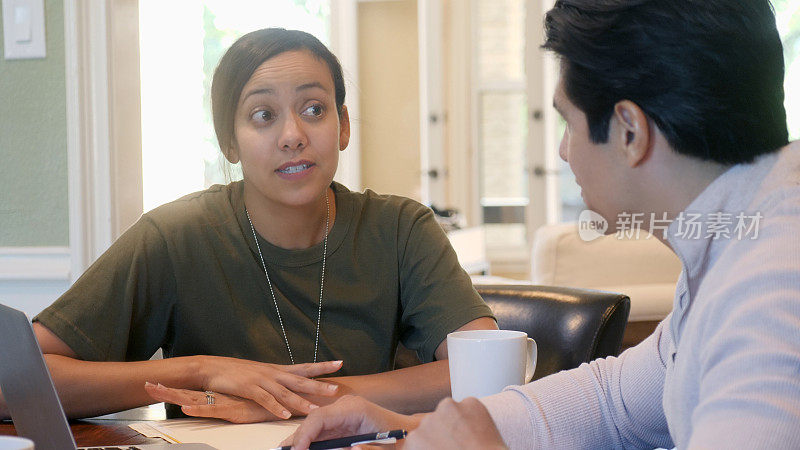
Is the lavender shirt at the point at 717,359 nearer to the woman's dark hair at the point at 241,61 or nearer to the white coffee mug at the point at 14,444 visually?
the white coffee mug at the point at 14,444

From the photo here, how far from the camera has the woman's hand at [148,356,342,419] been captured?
1.25 metres

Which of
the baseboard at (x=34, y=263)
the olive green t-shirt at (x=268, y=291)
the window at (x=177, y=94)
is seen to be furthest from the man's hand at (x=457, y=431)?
the baseboard at (x=34, y=263)

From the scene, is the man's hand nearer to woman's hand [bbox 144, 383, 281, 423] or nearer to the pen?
the pen

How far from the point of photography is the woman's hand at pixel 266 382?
1.25 meters

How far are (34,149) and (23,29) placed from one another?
28 centimetres

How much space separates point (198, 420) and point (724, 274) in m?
0.82

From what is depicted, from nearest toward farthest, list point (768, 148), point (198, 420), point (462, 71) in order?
point (768, 148), point (198, 420), point (462, 71)

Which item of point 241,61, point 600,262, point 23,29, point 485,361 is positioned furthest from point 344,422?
point 600,262

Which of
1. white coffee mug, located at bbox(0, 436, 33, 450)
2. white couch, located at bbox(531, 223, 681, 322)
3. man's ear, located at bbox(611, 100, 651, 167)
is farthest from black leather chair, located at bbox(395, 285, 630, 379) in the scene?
white couch, located at bbox(531, 223, 681, 322)

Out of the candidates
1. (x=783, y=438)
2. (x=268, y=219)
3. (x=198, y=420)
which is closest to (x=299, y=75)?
(x=268, y=219)

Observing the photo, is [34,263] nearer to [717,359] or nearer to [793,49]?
[717,359]

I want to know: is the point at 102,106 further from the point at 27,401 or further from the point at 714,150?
the point at 714,150

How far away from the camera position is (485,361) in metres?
1.08

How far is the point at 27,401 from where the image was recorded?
88 centimetres
